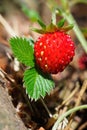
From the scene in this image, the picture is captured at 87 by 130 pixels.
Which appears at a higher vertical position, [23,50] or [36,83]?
[23,50]

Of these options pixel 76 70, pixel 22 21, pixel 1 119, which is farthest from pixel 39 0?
pixel 1 119

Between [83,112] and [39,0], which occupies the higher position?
[39,0]

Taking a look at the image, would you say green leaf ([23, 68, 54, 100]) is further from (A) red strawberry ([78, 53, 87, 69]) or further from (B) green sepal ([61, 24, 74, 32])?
(A) red strawberry ([78, 53, 87, 69])

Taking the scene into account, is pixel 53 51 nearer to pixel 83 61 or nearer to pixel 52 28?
pixel 52 28

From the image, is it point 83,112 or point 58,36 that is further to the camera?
point 83,112

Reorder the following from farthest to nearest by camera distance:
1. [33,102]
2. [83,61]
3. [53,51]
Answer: [83,61], [33,102], [53,51]

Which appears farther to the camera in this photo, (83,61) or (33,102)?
(83,61)

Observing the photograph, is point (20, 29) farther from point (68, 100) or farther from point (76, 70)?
point (68, 100)

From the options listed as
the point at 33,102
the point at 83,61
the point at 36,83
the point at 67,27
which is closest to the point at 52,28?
the point at 67,27
